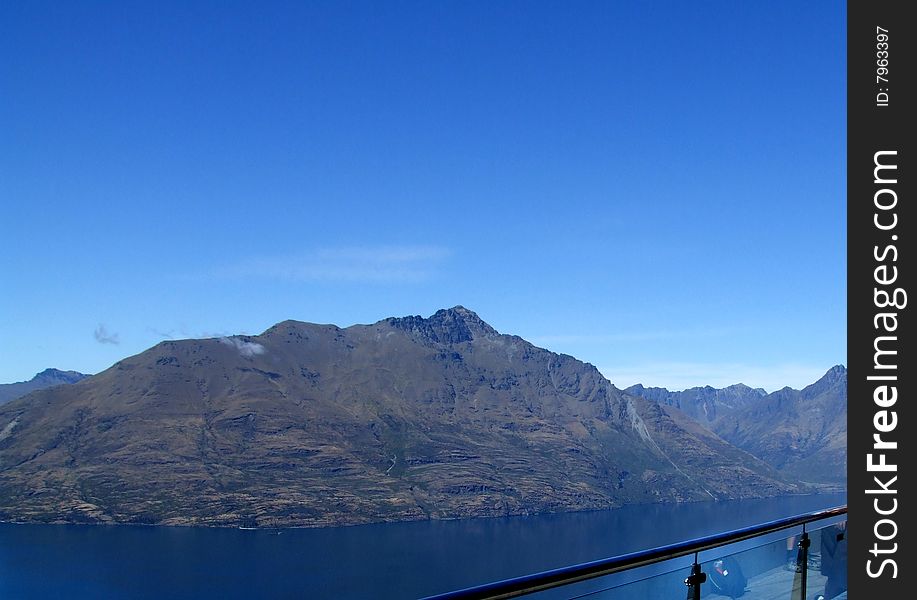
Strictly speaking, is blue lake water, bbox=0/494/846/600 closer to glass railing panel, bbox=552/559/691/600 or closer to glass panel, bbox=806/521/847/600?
glass panel, bbox=806/521/847/600

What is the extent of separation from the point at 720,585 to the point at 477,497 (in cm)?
19594

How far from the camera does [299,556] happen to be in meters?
120

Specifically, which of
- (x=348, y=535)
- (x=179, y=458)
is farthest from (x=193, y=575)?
(x=179, y=458)

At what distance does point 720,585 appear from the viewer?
3586 millimetres

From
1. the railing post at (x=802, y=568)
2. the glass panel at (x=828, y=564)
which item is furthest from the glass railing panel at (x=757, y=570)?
the glass panel at (x=828, y=564)

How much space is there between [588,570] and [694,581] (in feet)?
3.70

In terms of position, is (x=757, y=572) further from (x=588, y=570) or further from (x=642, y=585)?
(x=588, y=570)

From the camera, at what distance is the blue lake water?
9469 cm

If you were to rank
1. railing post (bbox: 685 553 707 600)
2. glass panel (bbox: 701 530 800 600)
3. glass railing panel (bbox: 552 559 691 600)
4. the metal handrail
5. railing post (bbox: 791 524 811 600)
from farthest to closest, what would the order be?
railing post (bbox: 791 524 811 600), glass panel (bbox: 701 530 800 600), railing post (bbox: 685 553 707 600), glass railing panel (bbox: 552 559 691 600), the metal handrail

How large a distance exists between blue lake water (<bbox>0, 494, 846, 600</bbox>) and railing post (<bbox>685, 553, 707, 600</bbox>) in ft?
267

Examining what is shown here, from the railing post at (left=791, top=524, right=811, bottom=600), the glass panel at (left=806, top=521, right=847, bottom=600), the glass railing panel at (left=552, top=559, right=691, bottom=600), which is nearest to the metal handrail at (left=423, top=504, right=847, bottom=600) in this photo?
the glass railing panel at (left=552, top=559, right=691, bottom=600)

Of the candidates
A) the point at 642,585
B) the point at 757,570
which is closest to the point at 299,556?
the point at 757,570
